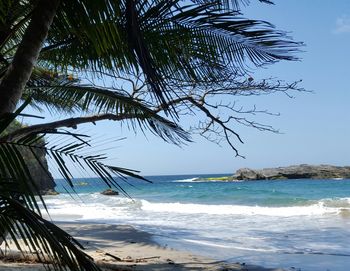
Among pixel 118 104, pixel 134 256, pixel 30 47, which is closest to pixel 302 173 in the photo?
pixel 134 256

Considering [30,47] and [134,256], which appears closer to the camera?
[30,47]

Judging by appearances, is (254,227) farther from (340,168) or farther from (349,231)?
(340,168)

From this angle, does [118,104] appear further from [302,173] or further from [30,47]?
[302,173]

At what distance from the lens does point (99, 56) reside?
2959mm

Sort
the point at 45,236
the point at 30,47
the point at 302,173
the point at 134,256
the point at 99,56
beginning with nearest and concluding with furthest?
1. the point at 45,236
2. the point at 30,47
3. the point at 99,56
4. the point at 134,256
5. the point at 302,173

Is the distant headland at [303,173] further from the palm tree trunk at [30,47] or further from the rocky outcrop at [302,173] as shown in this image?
the palm tree trunk at [30,47]

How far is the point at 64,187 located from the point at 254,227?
40.2ft

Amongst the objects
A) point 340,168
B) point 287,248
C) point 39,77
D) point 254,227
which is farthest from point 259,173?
point 39,77

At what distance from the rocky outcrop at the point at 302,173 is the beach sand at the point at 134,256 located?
4678 centimetres

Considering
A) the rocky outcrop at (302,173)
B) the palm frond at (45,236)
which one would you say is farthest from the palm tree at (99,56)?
the rocky outcrop at (302,173)

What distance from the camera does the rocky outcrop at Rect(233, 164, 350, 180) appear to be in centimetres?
5619

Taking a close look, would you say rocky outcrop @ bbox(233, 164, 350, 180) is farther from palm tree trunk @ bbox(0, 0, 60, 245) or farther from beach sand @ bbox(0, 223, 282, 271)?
palm tree trunk @ bbox(0, 0, 60, 245)

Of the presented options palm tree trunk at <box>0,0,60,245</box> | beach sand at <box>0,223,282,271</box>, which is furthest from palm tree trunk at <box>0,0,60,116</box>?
beach sand at <box>0,223,282,271</box>

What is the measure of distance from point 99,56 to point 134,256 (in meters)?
5.75
